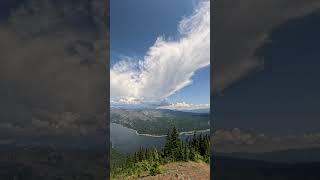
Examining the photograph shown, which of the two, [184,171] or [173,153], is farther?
[173,153]

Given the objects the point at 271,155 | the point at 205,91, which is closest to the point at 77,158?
the point at 271,155

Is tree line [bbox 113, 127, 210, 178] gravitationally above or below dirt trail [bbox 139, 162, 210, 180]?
above

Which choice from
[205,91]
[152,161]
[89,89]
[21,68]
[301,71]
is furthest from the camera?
[205,91]

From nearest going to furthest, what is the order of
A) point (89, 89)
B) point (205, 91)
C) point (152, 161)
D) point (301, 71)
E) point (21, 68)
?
1. point (301, 71)
2. point (21, 68)
3. point (89, 89)
4. point (152, 161)
5. point (205, 91)

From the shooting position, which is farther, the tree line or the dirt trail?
the tree line

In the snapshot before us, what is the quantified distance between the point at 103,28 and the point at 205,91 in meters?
4.66

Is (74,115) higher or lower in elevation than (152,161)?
higher

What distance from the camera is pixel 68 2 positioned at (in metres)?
4.00

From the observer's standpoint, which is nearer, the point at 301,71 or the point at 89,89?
the point at 301,71

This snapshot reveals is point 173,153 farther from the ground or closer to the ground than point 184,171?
farther from the ground

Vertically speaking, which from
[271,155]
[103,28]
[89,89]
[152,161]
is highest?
[103,28]

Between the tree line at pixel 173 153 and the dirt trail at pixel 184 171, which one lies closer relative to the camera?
the dirt trail at pixel 184 171

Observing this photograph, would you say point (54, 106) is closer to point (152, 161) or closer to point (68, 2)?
point (68, 2)

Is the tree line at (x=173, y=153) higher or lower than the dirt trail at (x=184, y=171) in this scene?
higher
